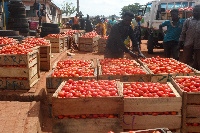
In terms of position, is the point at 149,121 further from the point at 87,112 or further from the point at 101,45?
the point at 101,45

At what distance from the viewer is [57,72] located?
5.01m

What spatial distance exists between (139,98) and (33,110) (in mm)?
2554

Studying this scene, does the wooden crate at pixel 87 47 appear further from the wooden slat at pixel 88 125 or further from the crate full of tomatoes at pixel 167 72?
the wooden slat at pixel 88 125

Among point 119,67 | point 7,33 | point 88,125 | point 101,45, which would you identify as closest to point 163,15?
point 101,45

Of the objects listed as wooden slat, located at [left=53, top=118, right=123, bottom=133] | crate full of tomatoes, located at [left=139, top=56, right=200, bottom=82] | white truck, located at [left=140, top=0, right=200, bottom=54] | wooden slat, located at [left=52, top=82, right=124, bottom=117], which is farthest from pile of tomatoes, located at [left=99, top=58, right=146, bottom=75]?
white truck, located at [left=140, top=0, right=200, bottom=54]

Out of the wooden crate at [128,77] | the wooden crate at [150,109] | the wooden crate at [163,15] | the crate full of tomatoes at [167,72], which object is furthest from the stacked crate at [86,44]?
the wooden crate at [150,109]

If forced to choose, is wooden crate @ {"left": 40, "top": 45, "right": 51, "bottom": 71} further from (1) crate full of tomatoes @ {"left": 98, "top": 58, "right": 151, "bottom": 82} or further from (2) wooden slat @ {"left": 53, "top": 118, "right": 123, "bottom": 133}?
(2) wooden slat @ {"left": 53, "top": 118, "right": 123, "bottom": 133}

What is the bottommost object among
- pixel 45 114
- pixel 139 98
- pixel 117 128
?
pixel 45 114

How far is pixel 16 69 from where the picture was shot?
20.3 ft

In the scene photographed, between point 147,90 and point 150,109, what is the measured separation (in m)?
0.40

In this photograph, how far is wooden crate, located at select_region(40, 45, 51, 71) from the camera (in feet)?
28.4

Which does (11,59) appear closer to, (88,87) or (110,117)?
(88,87)

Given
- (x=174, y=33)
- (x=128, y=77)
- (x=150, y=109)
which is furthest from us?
(x=174, y=33)

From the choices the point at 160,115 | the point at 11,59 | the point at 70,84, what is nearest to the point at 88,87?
the point at 70,84
